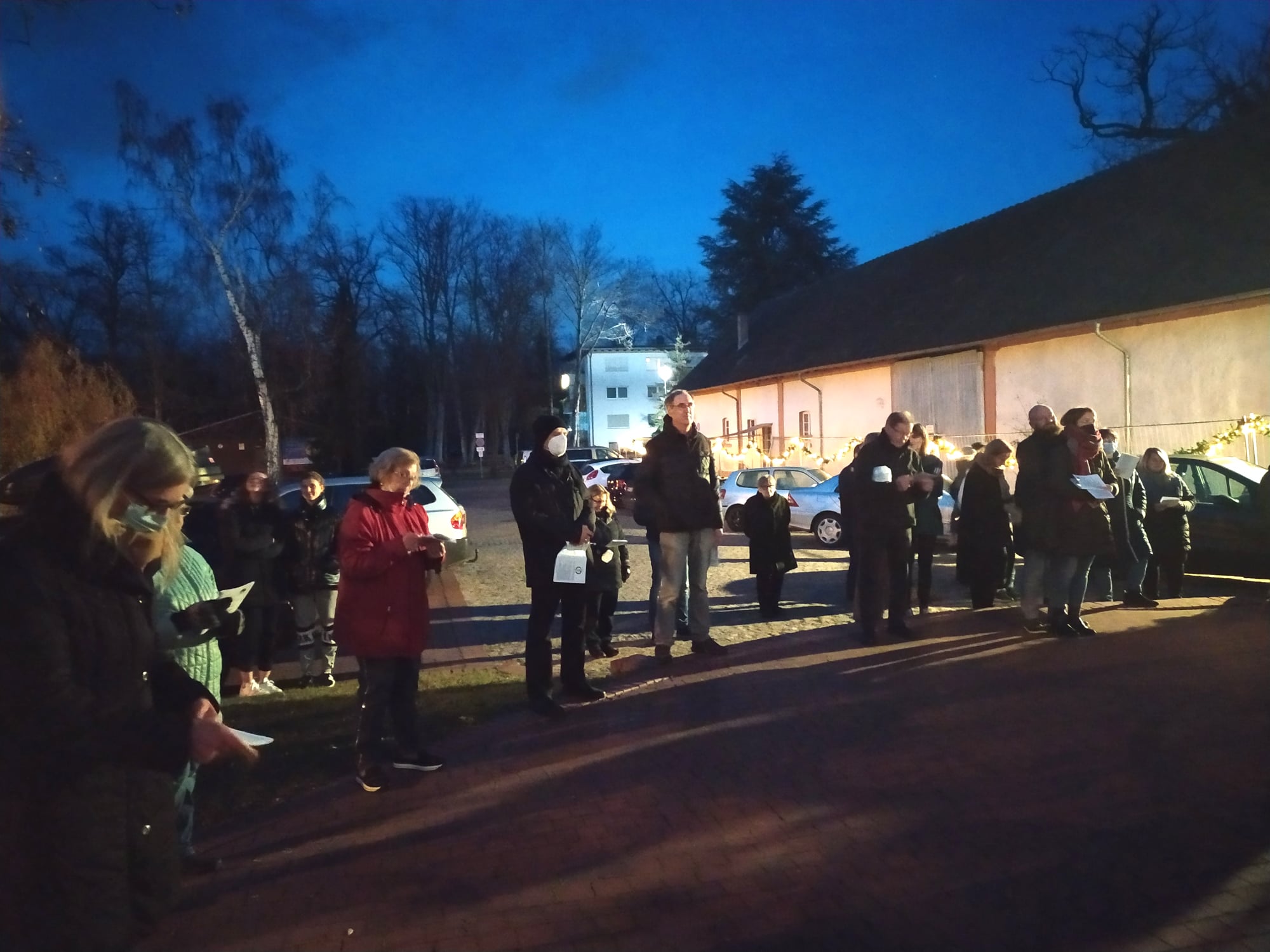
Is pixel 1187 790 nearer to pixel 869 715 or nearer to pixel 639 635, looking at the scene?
pixel 869 715

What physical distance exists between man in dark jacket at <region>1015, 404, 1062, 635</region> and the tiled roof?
37.3ft

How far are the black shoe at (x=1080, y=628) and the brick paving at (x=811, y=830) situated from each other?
1043 mm

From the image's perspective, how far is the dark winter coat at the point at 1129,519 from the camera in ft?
29.6

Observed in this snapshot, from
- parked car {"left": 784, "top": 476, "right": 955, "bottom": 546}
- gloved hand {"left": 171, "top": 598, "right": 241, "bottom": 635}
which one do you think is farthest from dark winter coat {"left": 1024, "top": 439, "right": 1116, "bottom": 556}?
parked car {"left": 784, "top": 476, "right": 955, "bottom": 546}

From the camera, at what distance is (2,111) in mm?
9141

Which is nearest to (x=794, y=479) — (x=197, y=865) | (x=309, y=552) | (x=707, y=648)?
(x=707, y=648)

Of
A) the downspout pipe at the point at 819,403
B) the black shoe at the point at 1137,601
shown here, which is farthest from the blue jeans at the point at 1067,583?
the downspout pipe at the point at 819,403

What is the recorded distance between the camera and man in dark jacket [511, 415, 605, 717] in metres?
6.45

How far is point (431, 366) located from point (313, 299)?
77.0ft

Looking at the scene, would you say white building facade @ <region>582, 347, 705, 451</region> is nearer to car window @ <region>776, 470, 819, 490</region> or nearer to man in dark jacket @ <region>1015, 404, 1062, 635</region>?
car window @ <region>776, 470, 819, 490</region>

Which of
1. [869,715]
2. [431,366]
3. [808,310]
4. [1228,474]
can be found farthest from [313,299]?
[869,715]

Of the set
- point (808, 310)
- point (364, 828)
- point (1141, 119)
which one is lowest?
point (364, 828)

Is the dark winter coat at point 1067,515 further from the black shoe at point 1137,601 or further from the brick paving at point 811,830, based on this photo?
the black shoe at point 1137,601

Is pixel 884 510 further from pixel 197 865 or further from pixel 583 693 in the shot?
pixel 197 865
